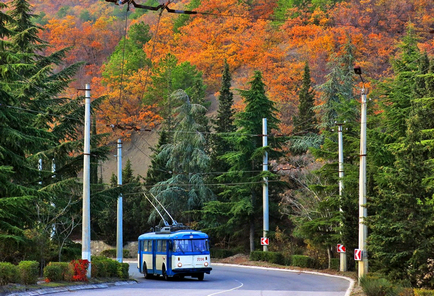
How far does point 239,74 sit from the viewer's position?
318 ft

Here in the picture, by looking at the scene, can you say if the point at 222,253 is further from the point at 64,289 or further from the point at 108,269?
the point at 64,289

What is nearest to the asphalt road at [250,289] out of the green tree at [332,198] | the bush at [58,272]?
the bush at [58,272]

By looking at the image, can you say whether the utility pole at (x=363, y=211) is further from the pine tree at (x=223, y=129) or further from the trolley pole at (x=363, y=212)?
the pine tree at (x=223, y=129)

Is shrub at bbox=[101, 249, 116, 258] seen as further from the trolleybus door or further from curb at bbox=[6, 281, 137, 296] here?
curb at bbox=[6, 281, 137, 296]

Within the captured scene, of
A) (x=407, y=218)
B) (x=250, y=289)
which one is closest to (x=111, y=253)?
(x=250, y=289)

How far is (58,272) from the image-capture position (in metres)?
24.8

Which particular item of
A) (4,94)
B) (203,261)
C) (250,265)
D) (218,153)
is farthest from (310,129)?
(4,94)

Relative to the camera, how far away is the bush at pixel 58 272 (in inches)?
968

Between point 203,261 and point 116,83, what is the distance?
60.8 m

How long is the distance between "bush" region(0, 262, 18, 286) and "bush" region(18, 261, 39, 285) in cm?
22

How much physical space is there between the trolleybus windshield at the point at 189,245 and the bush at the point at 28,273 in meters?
9.33

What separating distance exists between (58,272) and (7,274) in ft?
11.6

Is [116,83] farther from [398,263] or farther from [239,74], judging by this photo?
[398,263]

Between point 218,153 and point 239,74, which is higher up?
point 239,74
